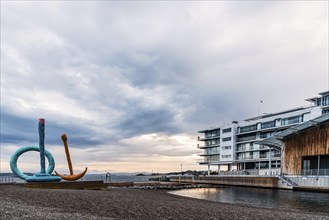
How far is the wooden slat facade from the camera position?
52062 mm

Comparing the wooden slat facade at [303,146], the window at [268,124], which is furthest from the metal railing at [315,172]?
the window at [268,124]

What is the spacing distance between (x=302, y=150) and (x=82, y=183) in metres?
40.8

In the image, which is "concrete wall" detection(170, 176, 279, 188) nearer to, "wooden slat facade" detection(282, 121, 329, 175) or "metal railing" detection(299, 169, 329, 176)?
"wooden slat facade" detection(282, 121, 329, 175)

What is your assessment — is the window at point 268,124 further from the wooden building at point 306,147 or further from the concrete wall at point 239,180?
the wooden building at point 306,147

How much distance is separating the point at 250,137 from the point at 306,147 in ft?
127

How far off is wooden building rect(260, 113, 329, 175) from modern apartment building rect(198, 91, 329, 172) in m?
16.5

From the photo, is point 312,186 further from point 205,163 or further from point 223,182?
point 205,163

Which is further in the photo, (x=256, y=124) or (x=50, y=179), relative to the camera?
(x=256, y=124)

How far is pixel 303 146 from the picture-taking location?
55094 millimetres

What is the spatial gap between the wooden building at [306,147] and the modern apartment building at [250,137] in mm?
16501

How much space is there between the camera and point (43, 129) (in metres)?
29.4

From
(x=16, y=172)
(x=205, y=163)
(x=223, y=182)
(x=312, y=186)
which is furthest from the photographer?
(x=205, y=163)

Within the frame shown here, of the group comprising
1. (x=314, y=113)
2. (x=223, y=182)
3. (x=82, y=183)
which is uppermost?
(x=314, y=113)

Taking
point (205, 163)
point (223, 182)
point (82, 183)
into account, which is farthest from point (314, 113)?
point (82, 183)
